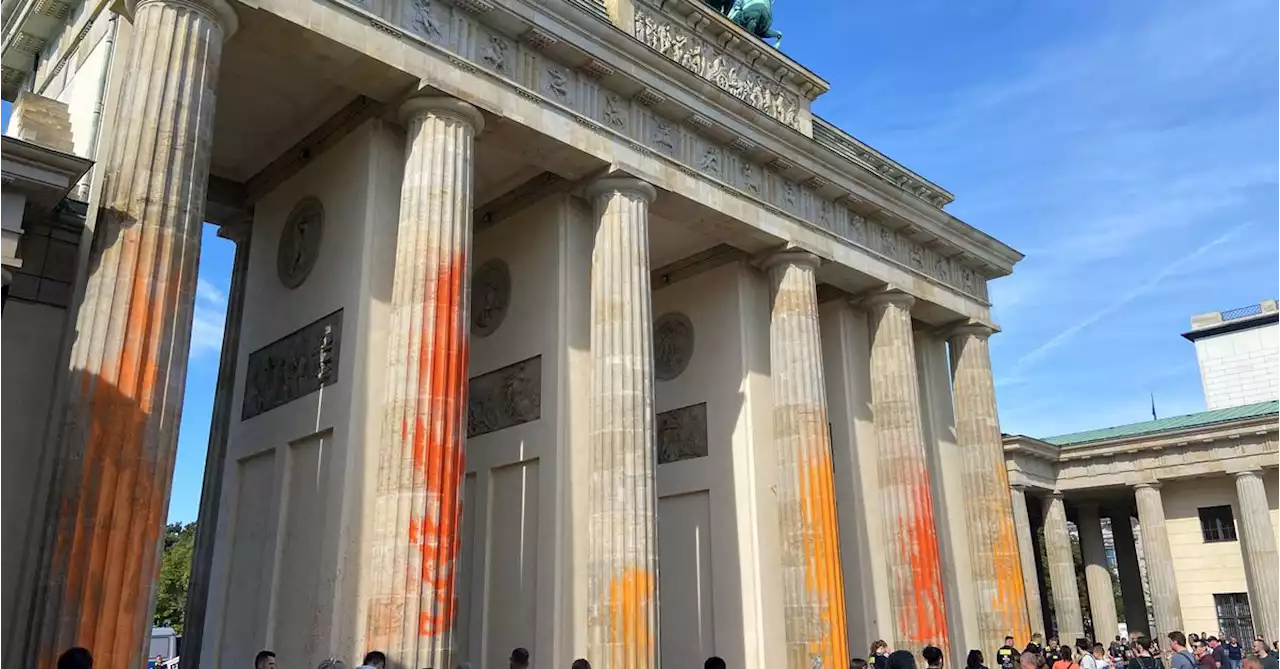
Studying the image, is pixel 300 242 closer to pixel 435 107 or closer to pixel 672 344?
pixel 435 107

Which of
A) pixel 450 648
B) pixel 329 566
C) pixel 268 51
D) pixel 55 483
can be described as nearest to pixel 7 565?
pixel 55 483

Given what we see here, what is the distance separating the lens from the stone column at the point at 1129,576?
1469 inches

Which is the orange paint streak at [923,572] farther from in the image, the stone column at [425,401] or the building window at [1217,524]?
the building window at [1217,524]

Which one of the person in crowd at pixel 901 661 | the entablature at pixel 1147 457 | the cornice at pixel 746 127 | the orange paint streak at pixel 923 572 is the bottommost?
the person in crowd at pixel 901 661

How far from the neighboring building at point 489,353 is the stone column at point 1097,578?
1370 cm

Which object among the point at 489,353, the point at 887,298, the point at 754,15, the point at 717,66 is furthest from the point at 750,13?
the point at 489,353

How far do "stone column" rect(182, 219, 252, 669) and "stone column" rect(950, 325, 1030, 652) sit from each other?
17.4 m

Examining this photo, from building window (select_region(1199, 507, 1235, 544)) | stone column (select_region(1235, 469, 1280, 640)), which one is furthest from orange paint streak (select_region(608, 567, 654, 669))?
building window (select_region(1199, 507, 1235, 544))

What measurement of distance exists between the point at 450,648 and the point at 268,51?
8.89 metres

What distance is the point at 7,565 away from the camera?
1121 cm

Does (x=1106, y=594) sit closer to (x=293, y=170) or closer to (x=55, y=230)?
(x=293, y=170)

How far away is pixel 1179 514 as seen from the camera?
34.8 meters

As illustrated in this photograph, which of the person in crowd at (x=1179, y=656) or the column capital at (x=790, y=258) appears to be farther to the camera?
the column capital at (x=790, y=258)

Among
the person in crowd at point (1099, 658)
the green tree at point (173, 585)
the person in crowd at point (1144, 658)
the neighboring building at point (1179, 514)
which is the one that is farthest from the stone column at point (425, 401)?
the green tree at point (173, 585)
